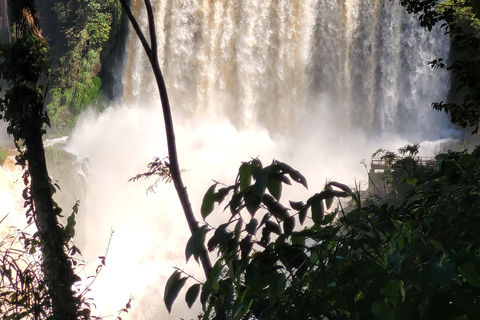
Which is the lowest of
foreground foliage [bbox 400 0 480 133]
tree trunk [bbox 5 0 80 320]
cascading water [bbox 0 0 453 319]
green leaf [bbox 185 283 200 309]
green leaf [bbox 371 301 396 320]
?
green leaf [bbox 371 301 396 320]

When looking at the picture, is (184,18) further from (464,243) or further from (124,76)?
(464,243)

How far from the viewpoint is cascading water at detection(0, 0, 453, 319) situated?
18281 mm

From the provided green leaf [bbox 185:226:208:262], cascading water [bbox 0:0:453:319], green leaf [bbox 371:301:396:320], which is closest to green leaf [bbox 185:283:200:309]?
green leaf [bbox 185:226:208:262]

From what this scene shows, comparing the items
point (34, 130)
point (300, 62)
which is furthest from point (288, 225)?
point (300, 62)

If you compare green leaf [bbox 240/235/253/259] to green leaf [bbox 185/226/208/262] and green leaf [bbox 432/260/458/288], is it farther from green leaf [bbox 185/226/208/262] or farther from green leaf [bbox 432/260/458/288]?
green leaf [bbox 432/260/458/288]

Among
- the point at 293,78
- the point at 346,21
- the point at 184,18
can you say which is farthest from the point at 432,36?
the point at 184,18

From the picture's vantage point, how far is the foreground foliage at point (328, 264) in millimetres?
1049

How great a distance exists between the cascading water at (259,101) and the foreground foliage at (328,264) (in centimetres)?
1614

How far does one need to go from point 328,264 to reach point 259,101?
1940 centimetres

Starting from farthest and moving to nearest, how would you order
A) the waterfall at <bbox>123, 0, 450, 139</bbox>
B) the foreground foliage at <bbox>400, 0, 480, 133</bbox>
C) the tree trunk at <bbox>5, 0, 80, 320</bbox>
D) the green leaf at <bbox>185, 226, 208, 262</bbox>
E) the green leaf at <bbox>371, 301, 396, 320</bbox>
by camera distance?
the waterfall at <bbox>123, 0, 450, 139</bbox>, the foreground foliage at <bbox>400, 0, 480, 133</bbox>, the tree trunk at <bbox>5, 0, 80, 320</bbox>, the green leaf at <bbox>185, 226, 208, 262</bbox>, the green leaf at <bbox>371, 301, 396, 320</bbox>

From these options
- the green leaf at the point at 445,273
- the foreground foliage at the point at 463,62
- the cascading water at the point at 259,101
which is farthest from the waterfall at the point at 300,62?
the green leaf at the point at 445,273

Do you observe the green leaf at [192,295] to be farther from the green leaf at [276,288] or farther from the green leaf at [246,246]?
the green leaf at [276,288]

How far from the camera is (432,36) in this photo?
1762 centimetres

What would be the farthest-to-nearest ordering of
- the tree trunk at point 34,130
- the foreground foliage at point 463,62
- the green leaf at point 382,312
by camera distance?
the foreground foliage at point 463,62
the tree trunk at point 34,130
the green leaf at point 382,312
